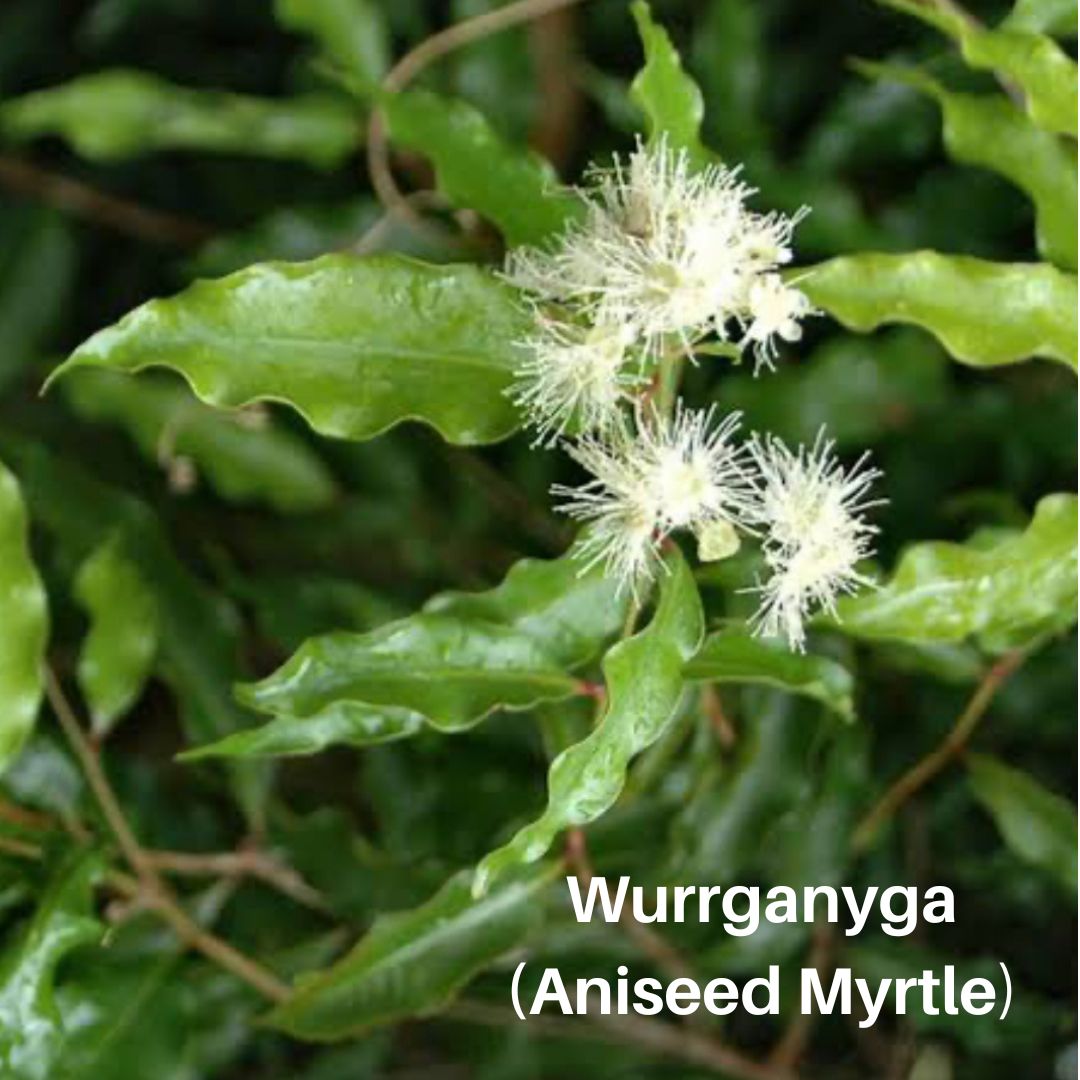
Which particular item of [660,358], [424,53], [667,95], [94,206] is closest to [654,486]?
[660,358]

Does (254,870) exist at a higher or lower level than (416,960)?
higher

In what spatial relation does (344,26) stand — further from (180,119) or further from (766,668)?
(766,668)

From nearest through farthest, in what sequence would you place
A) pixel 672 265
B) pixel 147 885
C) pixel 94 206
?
pixel 672 265 → pixel 147 885 → pixel 94 206

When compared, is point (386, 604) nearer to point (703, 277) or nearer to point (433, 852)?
point (433, 852)

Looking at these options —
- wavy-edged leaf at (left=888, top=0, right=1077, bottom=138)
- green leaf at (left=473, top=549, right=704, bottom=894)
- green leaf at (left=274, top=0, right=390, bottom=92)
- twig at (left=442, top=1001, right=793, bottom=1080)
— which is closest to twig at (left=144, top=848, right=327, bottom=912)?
twig at (left=442, top=1001, right=793, bottom=1080)

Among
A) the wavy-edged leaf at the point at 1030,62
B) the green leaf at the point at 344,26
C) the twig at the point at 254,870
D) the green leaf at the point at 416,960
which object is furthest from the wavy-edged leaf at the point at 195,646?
the wavy-edged leaf at the point at 1030,62

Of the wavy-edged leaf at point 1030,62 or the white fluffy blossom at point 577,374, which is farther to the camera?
the wavy-edged leaf at point 1030,62

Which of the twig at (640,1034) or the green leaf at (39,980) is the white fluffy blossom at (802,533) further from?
the twig at (640,1034)

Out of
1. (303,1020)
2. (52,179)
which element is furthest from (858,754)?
(52,179)
